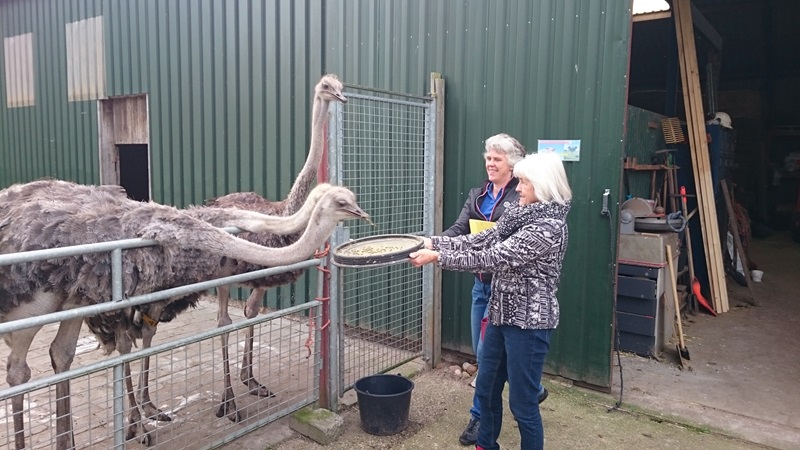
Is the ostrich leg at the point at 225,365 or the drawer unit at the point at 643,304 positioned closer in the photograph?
the ostrich leg at the point at 225,365

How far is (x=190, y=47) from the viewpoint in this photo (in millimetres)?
6945

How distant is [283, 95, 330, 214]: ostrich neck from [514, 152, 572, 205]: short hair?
173 centimetres

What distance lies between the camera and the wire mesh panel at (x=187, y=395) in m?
A: 3.18

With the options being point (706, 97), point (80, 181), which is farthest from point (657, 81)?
point (80, 181)

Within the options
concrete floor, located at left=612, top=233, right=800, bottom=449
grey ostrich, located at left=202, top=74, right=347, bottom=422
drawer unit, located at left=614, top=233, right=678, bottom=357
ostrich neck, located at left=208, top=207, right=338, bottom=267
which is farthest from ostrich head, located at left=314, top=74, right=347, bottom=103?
concrete floor, located at left=612, top=233, right=800, bottom=449

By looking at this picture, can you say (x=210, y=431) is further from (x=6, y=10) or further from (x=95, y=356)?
(x=6, y=10)

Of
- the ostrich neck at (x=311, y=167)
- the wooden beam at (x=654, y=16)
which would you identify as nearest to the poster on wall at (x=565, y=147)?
A: the ostrich neck at (x=311, y=167)

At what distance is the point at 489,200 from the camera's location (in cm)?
367

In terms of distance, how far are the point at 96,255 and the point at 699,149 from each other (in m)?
6.04

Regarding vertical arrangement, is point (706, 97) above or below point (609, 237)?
above

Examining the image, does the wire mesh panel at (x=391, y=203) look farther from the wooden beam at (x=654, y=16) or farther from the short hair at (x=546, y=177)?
the wooden beam at (x=654, y=16)

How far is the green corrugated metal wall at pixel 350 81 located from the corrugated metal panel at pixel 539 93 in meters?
0.01

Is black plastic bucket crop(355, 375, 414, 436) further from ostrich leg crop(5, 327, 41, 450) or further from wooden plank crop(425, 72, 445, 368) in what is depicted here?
ostrich leg crop(5, 327, 41, 450)

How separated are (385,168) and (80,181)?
5414mm
